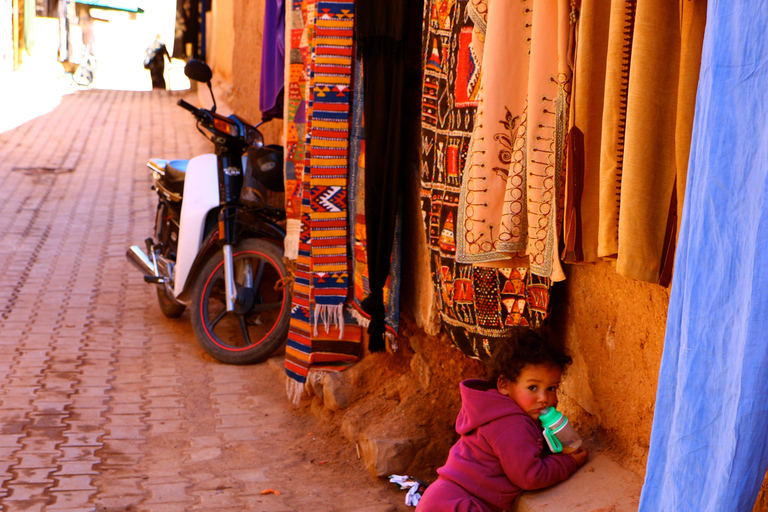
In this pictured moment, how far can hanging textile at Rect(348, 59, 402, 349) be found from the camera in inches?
133

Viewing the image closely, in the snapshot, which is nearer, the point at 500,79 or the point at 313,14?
the point at 500,79

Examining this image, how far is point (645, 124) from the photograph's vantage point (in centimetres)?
163

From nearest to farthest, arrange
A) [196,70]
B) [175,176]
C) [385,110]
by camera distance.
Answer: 1. [385,110]
2. [196,70]
3. [175,176]

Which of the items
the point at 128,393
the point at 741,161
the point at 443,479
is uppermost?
the point at 741,161

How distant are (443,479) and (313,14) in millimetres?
2227

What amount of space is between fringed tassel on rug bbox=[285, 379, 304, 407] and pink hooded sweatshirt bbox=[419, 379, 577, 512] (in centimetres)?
165

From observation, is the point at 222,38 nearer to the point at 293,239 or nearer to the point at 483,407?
the point at 293,239

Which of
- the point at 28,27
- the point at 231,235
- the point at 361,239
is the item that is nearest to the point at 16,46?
the point at 28,27

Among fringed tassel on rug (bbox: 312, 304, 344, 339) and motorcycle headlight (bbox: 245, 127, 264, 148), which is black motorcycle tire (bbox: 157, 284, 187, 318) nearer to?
motorcycle headlight (bbox: 245, 127, 264, 148)

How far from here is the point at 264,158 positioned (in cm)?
451

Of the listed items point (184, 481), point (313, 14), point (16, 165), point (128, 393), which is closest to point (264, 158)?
point (313, 14)

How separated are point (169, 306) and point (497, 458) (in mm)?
3493

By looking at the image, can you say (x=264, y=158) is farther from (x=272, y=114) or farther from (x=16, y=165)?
(x=16, y=165)

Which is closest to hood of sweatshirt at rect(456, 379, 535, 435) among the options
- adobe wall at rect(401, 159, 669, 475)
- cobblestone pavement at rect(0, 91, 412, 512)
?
adobe wall at rect(401, 159, 669, 475)
